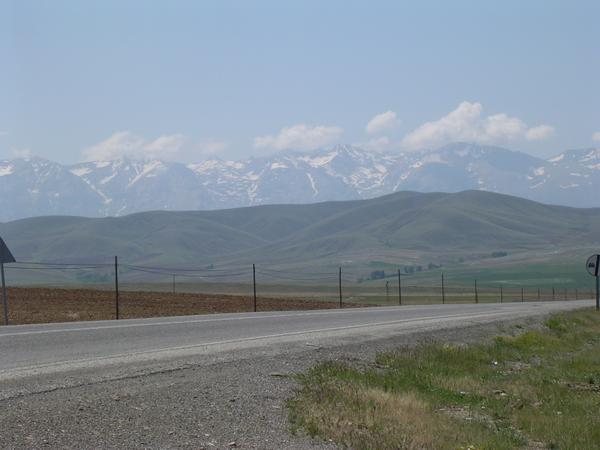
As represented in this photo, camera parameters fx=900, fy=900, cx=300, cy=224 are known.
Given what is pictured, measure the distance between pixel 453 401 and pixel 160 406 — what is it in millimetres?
5278

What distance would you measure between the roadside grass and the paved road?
2.47 m

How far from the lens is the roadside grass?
986 centimetres

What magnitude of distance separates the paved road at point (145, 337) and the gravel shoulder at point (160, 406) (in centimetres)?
100

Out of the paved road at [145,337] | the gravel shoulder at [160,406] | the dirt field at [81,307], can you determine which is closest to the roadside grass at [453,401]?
the gravel shoulder at [160,406]

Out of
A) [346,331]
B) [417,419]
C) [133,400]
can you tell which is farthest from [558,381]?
[133,400]

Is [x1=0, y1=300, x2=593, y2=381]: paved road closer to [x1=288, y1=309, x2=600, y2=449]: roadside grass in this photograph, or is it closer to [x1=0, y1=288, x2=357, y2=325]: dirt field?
[x1=288, y1=309, x2=600, y2=449]: roadside grass

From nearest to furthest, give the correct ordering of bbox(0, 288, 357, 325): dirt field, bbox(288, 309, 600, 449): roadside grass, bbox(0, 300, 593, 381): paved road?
1. bbox(288, 309, 600, 449): roadside grass
2. bbox(0, 300, 593, 381): paved road
3. bbox(0, 288, 357, 325): dirt field

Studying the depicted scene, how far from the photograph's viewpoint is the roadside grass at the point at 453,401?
9.86 m

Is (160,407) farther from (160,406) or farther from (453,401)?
(453,401)

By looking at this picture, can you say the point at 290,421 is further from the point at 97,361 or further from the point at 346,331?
the point at 346,331

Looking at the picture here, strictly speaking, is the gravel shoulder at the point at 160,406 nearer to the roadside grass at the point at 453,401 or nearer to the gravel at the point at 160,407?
the gravel at the point at 160,407

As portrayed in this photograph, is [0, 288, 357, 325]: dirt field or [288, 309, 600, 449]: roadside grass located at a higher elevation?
[0, 288, 357, 325]: dirt field

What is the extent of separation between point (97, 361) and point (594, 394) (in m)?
8.25

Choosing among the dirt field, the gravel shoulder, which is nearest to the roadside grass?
the gravel shoulder
